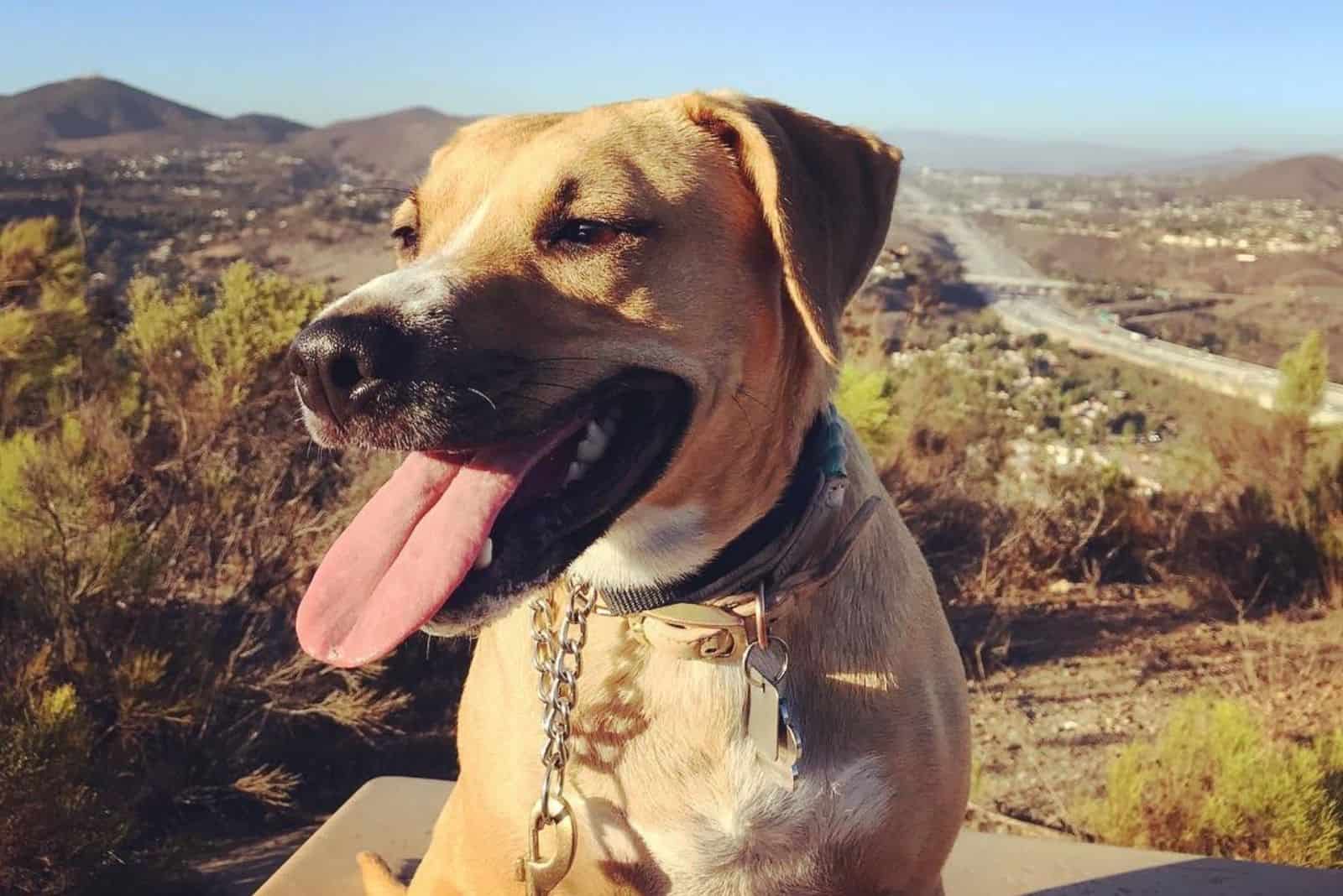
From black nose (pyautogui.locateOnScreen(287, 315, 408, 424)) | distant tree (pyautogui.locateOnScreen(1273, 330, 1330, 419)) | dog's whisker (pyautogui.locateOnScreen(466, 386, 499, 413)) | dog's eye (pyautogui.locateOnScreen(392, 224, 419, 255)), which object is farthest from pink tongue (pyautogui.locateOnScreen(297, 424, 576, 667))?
distant tree (pyautogui.locateOnScreen(1273, 330, 1330, 419))

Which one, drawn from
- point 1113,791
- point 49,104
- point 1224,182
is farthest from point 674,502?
point 49,104

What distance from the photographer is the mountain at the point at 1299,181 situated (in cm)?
3225

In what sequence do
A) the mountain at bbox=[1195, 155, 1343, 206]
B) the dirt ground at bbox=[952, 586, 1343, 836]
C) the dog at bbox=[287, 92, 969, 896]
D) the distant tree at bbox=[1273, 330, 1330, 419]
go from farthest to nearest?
the mountain at bbox=[1195, 155, 1343, 206] < the distant tree at bbox=[1273, 330, 1330, 419] < the dirt ground at bbox=[952, 586, 1343, 836] < the dog at bbox=[287, 92, 969, 896]

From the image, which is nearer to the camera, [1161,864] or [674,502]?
[674,502]

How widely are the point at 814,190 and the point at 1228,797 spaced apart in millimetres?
3575

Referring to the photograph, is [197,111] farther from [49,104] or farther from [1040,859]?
[1040,859]

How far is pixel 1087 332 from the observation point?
1955 cm

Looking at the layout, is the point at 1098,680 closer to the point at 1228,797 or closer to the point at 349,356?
the point at 1228,797

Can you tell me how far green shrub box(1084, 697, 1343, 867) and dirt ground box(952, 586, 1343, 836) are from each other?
0.41 metres

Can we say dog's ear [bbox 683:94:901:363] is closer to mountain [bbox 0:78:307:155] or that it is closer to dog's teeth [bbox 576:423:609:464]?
dog's teeth [bbox 576:423:609:464]

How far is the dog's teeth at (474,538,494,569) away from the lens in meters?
2.07

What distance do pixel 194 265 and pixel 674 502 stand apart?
1675cm

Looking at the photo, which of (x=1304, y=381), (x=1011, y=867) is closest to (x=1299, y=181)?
(x=1304, y=381)

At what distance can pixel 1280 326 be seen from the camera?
54.5 feet
